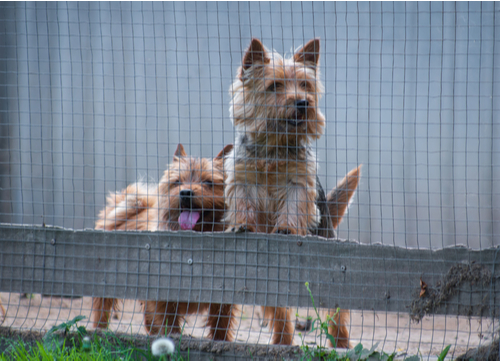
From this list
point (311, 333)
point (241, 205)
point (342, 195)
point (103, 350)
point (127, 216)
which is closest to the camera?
point (103, 350)

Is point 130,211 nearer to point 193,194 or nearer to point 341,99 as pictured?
point 193,194

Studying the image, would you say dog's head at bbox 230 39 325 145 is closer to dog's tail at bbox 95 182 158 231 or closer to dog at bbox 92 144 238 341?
dog at bbox 92 144 238 341

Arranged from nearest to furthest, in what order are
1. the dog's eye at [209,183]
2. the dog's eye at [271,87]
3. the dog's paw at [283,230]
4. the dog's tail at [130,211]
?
the dog's paw at [283,230] < the dog's eye at [271,87] < the dog's eye at [209,183] < the dog's tail at [130,211]

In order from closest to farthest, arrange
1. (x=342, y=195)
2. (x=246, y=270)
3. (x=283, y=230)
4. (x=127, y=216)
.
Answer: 1. (x=246, y=270)
2. (x=283, y=230)
3. (x=342, y=195)
4. (x=127, y=216)

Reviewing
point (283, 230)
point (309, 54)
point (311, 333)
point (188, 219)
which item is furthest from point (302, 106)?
point (311, 333)

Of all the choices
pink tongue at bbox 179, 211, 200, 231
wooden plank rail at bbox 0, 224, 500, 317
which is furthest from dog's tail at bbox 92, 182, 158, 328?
wooden plank rail at bbox 0, 224, 500, 317

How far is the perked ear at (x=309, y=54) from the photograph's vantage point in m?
3.42

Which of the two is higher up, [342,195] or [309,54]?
[309,54]

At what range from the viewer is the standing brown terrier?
3.43m

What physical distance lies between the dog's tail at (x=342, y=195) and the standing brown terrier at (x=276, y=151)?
1.25 feet

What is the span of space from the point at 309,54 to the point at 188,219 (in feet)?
5.36

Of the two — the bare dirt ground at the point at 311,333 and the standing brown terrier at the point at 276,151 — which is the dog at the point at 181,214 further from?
the standing brown terrier at the point at 276,151

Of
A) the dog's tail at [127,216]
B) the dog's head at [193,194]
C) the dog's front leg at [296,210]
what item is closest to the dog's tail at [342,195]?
the dog's front leg at [296,210]

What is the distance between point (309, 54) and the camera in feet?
11.7
